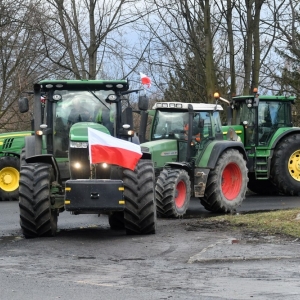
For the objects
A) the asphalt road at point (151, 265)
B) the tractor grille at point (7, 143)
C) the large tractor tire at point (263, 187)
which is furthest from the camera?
the large tractor tire at point (263, 187)

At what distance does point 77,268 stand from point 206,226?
4.77m

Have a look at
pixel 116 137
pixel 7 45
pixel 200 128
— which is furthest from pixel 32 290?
pixel 7 45

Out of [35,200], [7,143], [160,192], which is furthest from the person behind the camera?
[7,143]

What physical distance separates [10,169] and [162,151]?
6.51 m

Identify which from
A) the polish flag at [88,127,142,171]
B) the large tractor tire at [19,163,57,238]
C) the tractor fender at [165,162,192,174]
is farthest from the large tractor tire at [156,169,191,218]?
the large tractor tire at [19,163,57,238]

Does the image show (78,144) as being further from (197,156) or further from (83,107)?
(197,156)

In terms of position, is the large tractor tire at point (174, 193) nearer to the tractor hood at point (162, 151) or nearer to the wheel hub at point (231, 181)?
the tractor hood at point (162, 151)

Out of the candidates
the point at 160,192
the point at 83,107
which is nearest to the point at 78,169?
the point at 83,107

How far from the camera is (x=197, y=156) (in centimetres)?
1680

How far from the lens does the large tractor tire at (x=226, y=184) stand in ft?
54.4

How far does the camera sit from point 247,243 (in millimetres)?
11188

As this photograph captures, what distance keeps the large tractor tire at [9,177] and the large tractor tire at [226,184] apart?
6724mm

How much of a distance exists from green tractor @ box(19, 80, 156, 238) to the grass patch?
6.61 ft

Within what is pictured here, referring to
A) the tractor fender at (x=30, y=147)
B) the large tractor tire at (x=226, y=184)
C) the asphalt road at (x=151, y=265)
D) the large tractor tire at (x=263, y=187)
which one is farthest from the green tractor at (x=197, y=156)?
the large tractor tire at (x=263, y=187)
